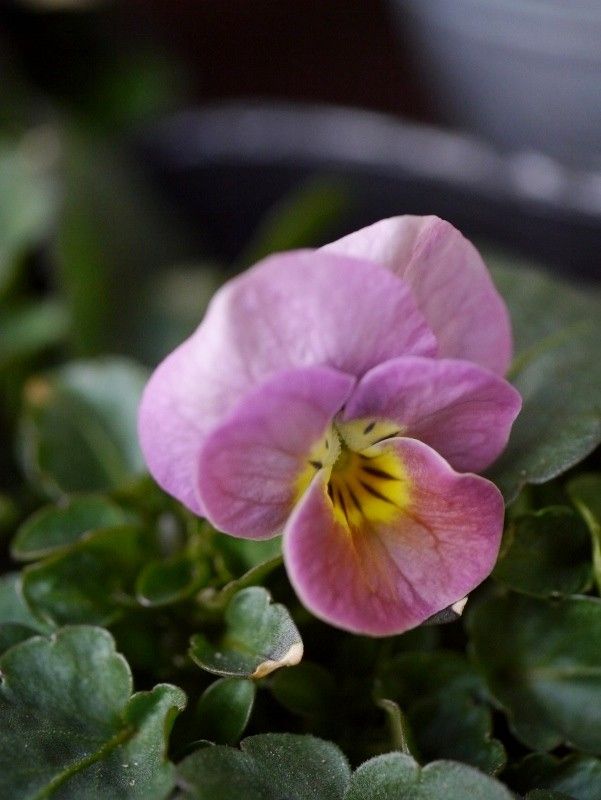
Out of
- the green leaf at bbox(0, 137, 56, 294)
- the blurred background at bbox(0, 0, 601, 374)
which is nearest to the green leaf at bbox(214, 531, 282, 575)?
the blurred background at bbox(0, 0, 601, 374)

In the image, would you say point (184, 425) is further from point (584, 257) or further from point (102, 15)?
point (102, 15)

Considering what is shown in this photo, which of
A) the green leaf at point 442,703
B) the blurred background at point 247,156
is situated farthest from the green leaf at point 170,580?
the blurred background at point 247,156

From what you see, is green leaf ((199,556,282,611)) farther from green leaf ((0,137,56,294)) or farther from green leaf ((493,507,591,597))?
green leaf ((0,137,56,294))

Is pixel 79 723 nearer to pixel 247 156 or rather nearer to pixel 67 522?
pixel 67 522

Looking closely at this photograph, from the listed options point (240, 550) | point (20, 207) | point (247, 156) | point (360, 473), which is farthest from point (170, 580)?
point (247, 156)

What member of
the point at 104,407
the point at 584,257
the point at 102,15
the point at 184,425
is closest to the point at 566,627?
the point at 184,425

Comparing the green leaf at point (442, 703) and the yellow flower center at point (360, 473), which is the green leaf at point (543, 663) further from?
the yellow flower center at point (360, 473)
